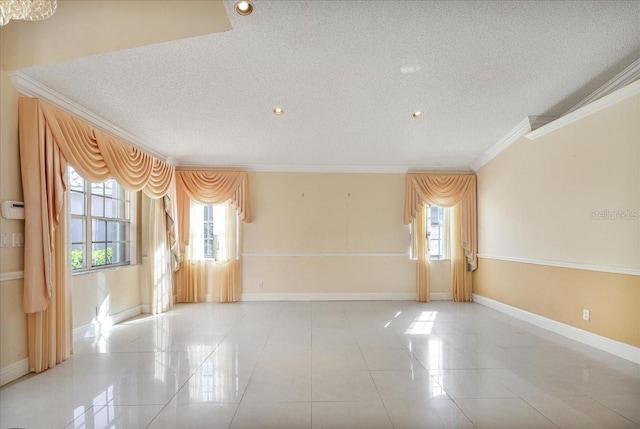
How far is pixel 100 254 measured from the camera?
14.7ft

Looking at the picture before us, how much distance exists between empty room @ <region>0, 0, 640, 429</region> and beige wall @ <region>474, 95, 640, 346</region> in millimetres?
27

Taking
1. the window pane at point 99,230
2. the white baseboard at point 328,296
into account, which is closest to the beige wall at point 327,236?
the white baseboard at point 328,296

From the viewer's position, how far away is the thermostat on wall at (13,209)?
267cm

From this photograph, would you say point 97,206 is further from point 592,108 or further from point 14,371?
point 592,108

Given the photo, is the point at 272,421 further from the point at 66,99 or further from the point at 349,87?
the point at 66,99

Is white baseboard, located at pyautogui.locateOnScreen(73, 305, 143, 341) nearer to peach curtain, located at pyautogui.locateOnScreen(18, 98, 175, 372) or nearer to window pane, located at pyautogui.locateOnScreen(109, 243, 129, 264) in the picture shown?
peach curtain, located at pyautogui.locateOnScreen(18, 98, 175, 372)

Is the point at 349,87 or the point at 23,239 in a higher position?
the point at 349,87

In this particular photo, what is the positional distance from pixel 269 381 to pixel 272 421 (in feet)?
1.89

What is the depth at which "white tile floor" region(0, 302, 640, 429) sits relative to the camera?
7.14ft

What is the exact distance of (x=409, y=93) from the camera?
3.78 m

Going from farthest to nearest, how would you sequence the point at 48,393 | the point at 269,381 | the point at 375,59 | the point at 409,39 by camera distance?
the point at 375,59 → the point at 409,39 → the point at 269,381 → the point at 48,393

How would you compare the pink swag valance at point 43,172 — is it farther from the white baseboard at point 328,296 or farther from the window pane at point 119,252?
the white baseboard at point 328,296

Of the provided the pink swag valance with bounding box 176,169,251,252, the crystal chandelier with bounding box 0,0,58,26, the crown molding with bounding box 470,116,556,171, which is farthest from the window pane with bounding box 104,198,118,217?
the crown molding with bounding box 470,116,556,171

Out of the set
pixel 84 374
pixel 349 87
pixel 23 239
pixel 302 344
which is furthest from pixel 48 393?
pixel 349 87
